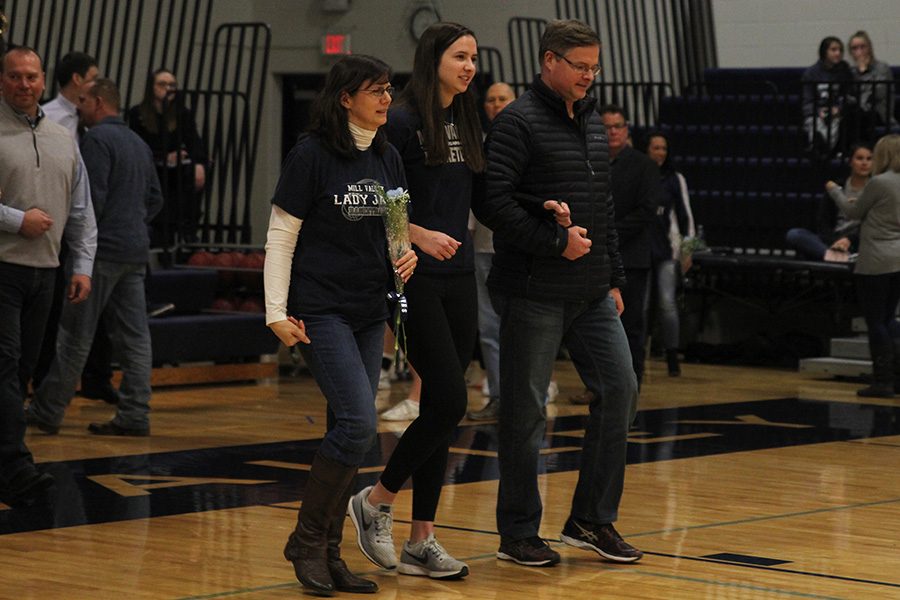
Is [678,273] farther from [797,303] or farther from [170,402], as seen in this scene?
[170,402]

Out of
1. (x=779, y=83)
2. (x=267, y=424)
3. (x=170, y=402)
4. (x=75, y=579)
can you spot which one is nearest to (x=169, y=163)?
(x=170, y=402)

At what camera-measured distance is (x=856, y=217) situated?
10.2 metres

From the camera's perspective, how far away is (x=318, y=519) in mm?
4438

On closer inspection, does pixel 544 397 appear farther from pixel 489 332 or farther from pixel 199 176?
pixel 199 176

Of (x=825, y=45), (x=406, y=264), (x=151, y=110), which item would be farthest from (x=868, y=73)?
(x=406, y=264)

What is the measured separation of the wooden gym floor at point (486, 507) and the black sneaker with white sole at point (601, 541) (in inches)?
1.9

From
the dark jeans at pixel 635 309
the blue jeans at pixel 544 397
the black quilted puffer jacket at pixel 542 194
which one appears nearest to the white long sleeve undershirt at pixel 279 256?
the black quilted puffer jacket at pixel 542 194

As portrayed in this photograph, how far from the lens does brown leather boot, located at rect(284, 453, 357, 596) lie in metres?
4.41

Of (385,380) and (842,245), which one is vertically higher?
(842,245)

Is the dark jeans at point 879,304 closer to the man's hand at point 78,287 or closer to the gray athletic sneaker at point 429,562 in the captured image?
the man's hand at point 78,287

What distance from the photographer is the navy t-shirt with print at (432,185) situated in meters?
4.68

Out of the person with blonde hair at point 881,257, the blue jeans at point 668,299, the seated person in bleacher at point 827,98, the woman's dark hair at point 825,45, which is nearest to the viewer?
the person with blonde hair at point 881,257

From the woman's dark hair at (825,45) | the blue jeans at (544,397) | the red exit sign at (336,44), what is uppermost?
the red exit sign at (336,44)

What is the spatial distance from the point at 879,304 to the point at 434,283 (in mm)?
6153
